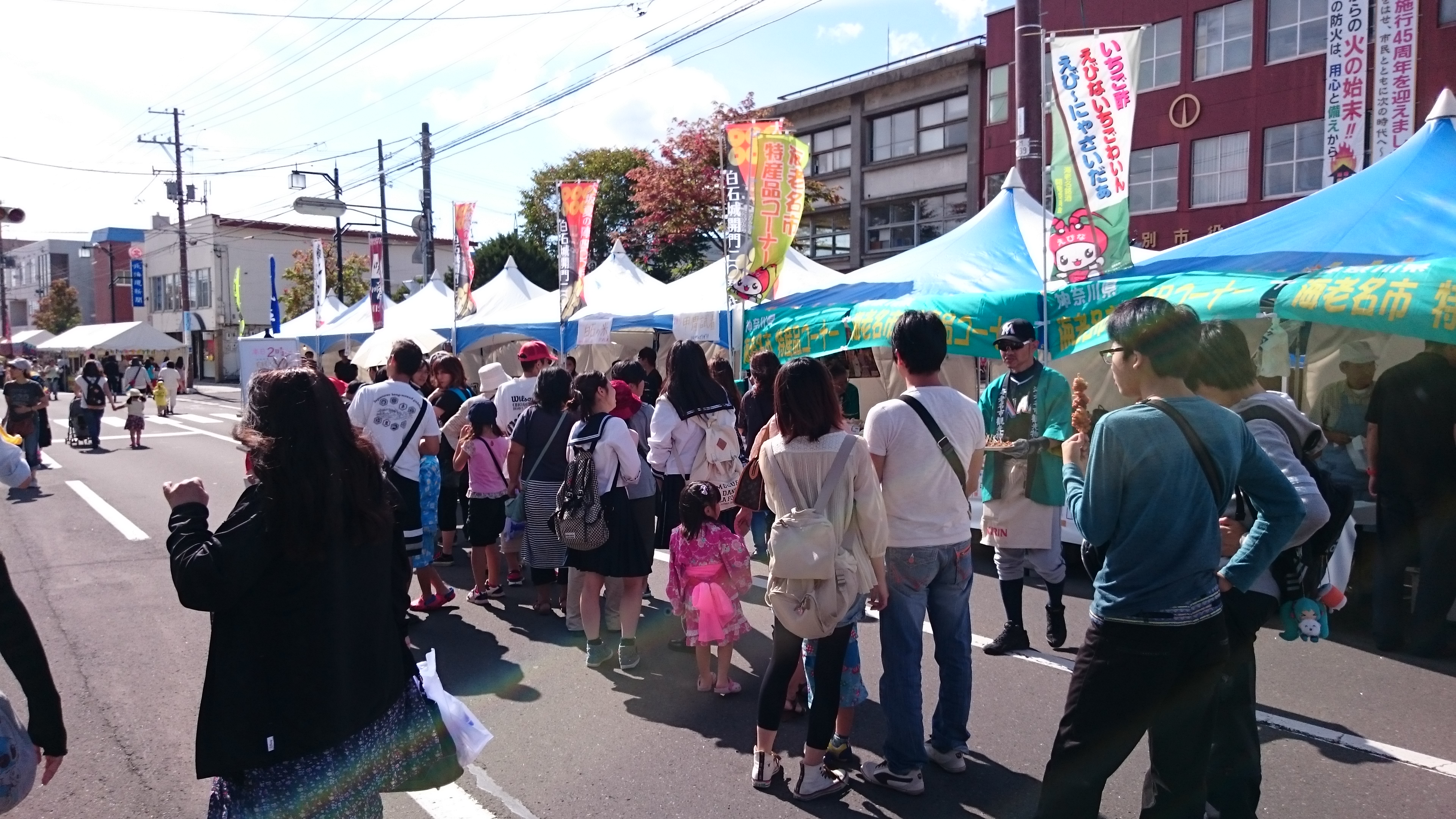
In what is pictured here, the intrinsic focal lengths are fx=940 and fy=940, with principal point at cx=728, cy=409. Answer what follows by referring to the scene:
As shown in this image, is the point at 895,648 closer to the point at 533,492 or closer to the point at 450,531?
the point at 533,492

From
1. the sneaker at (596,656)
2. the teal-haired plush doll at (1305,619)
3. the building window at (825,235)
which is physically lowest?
the sneaker at (596,656)

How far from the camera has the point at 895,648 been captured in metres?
3.67

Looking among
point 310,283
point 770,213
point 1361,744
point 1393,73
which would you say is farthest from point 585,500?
point 310,283

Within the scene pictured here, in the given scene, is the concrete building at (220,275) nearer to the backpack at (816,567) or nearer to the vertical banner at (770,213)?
the vertical banner at (770,213)

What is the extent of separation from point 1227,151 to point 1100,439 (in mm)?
20607

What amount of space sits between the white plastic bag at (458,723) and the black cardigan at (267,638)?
0.27 metres

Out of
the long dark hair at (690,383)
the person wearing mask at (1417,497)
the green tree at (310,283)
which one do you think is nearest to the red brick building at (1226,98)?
the person wearing mask at (1417,497)

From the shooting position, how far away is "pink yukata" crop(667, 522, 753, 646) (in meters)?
4.77

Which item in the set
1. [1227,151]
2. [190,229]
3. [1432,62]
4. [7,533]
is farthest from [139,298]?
[1432,62]

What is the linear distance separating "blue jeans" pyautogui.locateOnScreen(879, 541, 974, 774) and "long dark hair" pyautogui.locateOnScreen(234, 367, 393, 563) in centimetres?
209

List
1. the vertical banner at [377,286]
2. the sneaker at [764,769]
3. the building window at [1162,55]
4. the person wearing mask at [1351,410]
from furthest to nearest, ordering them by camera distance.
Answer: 1. the vertical banner at [377,286]
2. the building window at [1162,55]
3. the person wearing mask at [1351,410]
4. the sneaker at [764,769]

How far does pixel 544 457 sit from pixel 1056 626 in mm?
3207

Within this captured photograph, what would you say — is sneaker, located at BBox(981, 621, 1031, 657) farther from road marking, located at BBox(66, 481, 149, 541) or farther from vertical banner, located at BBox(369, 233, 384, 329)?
vertical banner, located at BBox(369, 233, 384, 329)

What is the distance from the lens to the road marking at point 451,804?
3633 millimetres
